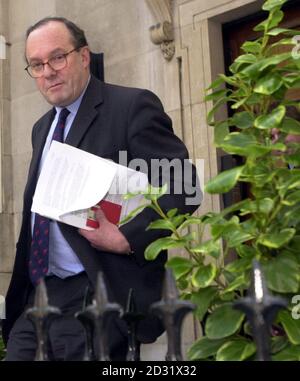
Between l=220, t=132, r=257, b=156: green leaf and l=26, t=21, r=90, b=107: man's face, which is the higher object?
l=26, t=21, r=90, b=107: man's face

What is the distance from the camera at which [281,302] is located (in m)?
1.44

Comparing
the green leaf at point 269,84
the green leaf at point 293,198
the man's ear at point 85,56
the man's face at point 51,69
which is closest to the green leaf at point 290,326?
the green leaf at point 293,198

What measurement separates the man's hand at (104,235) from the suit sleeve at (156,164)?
0.13 feet

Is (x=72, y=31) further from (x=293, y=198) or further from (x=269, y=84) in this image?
(x=293, y=198)

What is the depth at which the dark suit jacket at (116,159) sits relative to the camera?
2529 millimetres

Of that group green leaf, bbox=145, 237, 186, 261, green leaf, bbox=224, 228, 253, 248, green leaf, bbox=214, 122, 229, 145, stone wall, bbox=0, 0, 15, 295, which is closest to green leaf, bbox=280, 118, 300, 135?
green leaf, bbox=214, 122, 229, 145

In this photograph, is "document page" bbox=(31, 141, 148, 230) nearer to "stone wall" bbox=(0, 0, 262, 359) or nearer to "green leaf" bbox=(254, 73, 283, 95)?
"green leaf" bbox=(254, 73, 283, 95)

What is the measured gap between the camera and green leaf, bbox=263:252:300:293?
172 cm

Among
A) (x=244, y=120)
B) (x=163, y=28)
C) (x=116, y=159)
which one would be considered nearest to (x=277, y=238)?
(x=244, y=120)

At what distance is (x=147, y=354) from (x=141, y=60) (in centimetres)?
260

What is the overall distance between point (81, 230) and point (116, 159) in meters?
0.38

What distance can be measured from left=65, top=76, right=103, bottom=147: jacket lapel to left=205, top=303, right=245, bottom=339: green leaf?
1201 mm

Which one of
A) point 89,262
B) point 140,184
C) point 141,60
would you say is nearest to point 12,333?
point 89,262
